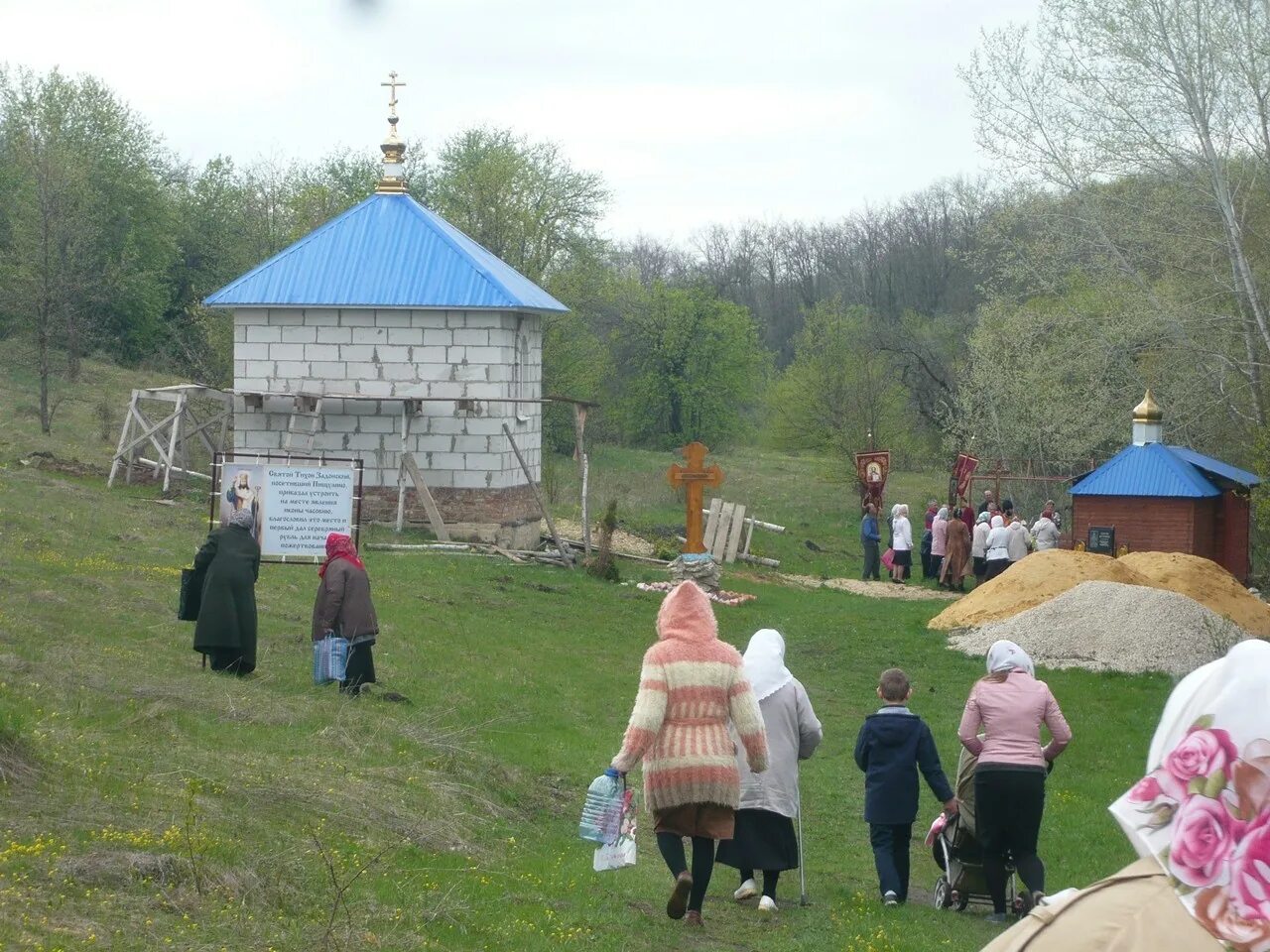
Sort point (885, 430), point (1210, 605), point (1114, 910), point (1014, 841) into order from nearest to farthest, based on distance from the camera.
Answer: point (1114, 910)
point (1014, 841)
point (1210, 605)
point (885, 430)

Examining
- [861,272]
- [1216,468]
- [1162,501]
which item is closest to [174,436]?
[1162,501]

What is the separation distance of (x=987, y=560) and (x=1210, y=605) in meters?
6.43

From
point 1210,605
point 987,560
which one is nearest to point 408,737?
point 1210,605

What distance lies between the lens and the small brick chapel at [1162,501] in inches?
1214

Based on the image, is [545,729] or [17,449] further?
[17,449]

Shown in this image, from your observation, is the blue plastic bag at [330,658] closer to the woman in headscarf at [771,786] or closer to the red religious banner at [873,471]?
the woman in headscarf at [771,786]

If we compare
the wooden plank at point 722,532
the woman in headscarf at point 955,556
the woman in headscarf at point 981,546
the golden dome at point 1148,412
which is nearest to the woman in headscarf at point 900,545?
the woman in headscarf at point 955,556

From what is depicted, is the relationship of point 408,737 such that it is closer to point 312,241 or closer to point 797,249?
point 312,241

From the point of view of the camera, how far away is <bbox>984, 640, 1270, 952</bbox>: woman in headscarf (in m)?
2.80

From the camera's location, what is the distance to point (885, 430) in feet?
185

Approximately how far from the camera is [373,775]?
1073 cm

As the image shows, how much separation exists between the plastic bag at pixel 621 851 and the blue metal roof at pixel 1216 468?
25.4 meters

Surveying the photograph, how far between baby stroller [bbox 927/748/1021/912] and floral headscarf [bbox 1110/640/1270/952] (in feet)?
23.3

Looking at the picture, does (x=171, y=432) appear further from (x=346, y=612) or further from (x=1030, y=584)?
(x=346, y=612)
